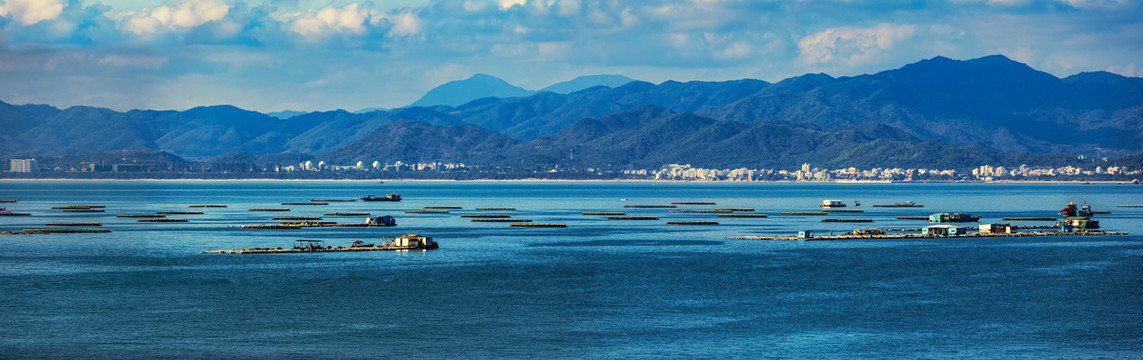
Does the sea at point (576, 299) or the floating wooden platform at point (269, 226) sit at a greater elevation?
the floating wooden platform at point (269, 226)

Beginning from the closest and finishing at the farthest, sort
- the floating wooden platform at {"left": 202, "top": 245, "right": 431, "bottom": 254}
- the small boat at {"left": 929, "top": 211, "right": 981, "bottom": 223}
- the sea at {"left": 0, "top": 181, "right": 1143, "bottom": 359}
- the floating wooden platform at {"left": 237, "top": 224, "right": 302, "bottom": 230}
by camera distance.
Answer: the sea at {"left": 0, "top": 181, "right": 1143, "bottom": 359} → the floating wooden platform at {"left": 202, "top": 245, "right": 431, "bottom": 254} → the floating wooden platform at {"left": 237, "top": 224, "right": 302, "bottom": 230} → the small boat at {"left": 929, "top": 211, "right": 981, "bottom": 223}

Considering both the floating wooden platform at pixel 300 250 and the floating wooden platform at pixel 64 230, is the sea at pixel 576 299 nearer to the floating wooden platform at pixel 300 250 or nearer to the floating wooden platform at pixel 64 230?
the floating wooden platform at pixel 300 250

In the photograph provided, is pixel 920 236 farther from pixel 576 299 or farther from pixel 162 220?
pixel 162 220

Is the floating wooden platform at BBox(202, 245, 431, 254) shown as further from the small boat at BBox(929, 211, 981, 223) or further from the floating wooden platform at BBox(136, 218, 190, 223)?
the small boat at BBox(929, 211, 981, 223)

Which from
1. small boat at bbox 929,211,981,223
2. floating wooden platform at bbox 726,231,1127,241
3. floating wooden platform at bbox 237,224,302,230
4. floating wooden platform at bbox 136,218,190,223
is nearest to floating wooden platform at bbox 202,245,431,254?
floating wooden platform at bbox 237,224,302,230

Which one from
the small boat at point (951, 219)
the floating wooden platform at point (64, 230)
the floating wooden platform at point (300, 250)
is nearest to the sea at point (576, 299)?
the floating wooden platform at point (300, 250)

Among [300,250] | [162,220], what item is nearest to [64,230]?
[162,220]

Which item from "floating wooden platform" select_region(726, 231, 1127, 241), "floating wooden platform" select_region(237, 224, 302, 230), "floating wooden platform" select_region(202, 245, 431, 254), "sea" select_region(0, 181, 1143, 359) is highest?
"floating wooden platform" select_region(237, 224, 302, 230)

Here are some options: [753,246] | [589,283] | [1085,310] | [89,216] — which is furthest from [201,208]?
[1085,310]

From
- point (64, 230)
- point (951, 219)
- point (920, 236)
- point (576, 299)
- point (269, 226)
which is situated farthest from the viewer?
point (951, 219)
